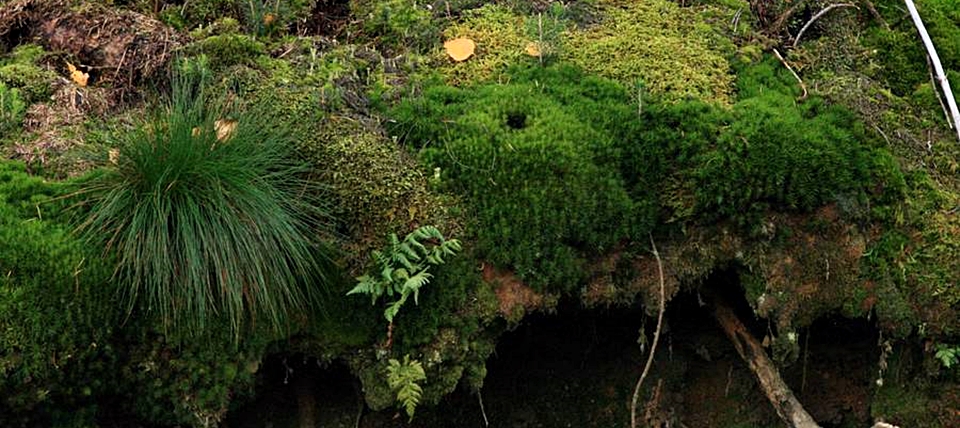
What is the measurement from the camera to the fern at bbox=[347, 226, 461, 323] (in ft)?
13.7

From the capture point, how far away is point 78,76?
5.11m

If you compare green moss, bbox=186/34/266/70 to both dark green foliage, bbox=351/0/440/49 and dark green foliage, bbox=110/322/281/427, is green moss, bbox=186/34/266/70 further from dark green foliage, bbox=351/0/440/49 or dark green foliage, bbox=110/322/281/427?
dark green foliage, bbox=110/322/281/427

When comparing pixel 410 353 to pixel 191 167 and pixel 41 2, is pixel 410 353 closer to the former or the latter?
pixel 191 167

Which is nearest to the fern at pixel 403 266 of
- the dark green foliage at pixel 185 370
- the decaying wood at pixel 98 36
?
the dark green foliage at pixel 185 370

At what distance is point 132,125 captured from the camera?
470 centimetres

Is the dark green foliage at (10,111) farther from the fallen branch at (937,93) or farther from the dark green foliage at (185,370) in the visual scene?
the fallen branch at (937,93)

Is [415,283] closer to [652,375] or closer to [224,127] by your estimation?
[224,127]

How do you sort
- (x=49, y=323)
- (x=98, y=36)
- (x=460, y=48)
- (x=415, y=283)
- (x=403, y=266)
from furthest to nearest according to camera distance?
(x=460, y=48), (x=98, y=36), (x=403, y=266), (x=415, y=283), (x=49, y=323)

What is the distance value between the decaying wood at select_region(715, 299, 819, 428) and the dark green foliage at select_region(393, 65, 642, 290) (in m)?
0.87

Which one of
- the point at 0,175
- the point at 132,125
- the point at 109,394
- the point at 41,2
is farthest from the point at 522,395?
the point at 41,2

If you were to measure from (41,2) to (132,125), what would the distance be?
1271 millimetres

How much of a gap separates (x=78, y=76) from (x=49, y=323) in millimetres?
1707

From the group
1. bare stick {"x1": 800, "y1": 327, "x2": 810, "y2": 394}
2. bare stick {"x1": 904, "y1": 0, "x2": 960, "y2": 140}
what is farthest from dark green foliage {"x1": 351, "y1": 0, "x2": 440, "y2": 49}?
bare stick {"x1": 904, "y1": 0, "x2": 960, "y2": 140}

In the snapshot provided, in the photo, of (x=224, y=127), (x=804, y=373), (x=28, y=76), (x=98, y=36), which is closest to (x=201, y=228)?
(x=224, y=127)
